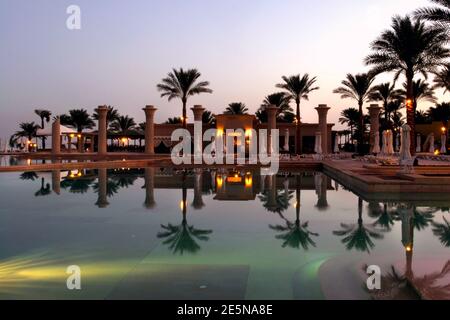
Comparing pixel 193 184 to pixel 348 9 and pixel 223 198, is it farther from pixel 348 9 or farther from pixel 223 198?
pixel 348 9

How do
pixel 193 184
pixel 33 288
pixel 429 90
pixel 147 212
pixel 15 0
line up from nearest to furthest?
pixel 33 288, pixel 147 212, pixel 15 0, pixel 193 184, pixel 429 90

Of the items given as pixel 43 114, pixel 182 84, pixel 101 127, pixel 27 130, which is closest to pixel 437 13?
pixel 182 84

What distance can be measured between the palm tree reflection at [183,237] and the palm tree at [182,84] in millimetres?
24317

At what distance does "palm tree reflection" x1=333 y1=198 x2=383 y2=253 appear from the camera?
6148 mm

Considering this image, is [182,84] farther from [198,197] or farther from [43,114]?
[43,114]

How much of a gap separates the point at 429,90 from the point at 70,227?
35.2m

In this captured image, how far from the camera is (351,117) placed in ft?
164

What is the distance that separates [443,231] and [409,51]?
14491 mm

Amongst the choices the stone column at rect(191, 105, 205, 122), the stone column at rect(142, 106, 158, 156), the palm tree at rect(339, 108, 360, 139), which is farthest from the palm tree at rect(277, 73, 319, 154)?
the palm tree at rect(339, 108, 360, 139)

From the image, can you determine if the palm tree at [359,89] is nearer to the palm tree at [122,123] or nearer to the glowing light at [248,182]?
the glowing light at [248,182]

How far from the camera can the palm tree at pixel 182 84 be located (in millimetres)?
31625

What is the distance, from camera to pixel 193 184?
1480cm

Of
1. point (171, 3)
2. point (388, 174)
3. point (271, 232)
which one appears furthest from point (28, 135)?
point (271, 232)

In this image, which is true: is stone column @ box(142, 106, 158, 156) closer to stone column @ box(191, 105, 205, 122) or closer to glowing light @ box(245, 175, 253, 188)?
stone column @ box(191, 105, 205, 122)
